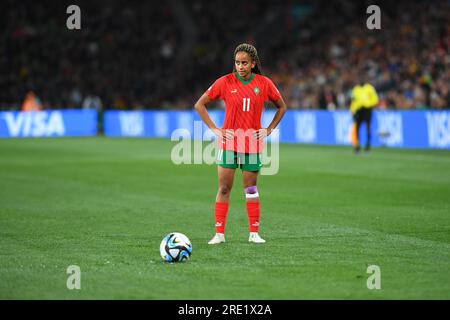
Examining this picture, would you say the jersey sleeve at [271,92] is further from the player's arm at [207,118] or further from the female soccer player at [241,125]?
the player's arm at [207,118]

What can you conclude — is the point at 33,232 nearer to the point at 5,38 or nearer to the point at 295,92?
the point at 295,92

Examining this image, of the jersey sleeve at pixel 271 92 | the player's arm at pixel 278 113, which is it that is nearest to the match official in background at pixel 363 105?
the player's arm at pixel 278 113

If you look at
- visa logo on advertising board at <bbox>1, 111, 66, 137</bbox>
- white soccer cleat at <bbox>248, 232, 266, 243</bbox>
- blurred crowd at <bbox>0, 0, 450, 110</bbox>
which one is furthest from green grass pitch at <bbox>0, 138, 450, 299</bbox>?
blurred crowd at <bbox>0, 0, 450, 110</bbox>

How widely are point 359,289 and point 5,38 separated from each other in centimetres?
3954

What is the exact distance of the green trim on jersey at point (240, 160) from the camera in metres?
10.6

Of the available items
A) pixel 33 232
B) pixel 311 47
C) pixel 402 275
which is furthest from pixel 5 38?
pixel 402 275

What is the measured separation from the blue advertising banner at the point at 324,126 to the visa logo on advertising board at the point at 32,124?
297 centimetres

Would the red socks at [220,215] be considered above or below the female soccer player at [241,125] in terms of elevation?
below

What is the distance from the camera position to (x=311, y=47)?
42.0 meters

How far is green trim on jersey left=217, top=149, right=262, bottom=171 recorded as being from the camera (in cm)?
1058

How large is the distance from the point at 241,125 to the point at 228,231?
6.18 feet

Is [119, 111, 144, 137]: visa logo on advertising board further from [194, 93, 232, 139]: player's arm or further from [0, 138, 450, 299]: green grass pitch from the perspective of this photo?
[194, 93, 232, 139]: player's arm

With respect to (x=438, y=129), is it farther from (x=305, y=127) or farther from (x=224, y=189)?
(x=224, y=189)

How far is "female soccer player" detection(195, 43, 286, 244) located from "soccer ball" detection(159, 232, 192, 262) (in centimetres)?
127
